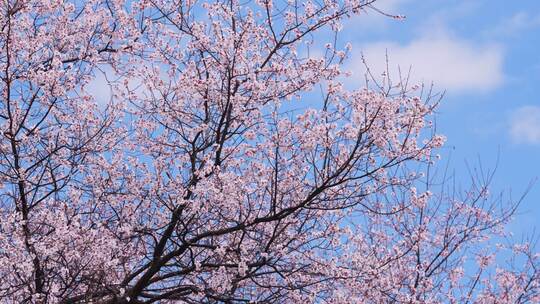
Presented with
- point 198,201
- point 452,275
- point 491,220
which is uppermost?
point 491,220

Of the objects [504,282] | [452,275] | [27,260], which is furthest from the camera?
[504,282]

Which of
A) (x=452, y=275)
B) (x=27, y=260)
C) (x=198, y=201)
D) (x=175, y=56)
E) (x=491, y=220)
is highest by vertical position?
(x=175, y=56)

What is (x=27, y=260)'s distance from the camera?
9.29 meters

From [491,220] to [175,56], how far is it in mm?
6711

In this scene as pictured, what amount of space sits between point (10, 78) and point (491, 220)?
8849 millimetres

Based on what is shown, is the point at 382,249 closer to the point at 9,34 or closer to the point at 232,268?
the point at 232,268

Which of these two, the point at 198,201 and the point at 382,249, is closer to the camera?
the point at 198,201

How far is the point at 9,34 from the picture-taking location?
35.6 feet

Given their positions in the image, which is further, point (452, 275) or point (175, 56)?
point (452, 275)

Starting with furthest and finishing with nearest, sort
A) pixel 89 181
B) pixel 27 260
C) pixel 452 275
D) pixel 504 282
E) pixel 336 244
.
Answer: pixel 504 282, pixel 452 275, pixel 89 181, pixel 336 244, pixel 27 260

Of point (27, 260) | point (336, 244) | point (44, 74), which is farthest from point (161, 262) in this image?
point (44, 74)

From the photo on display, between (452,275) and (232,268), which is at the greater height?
(452,275)

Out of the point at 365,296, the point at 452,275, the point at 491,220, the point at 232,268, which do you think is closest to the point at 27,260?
the point at 232,268

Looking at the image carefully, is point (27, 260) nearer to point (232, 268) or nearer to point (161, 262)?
point (161, 262)
